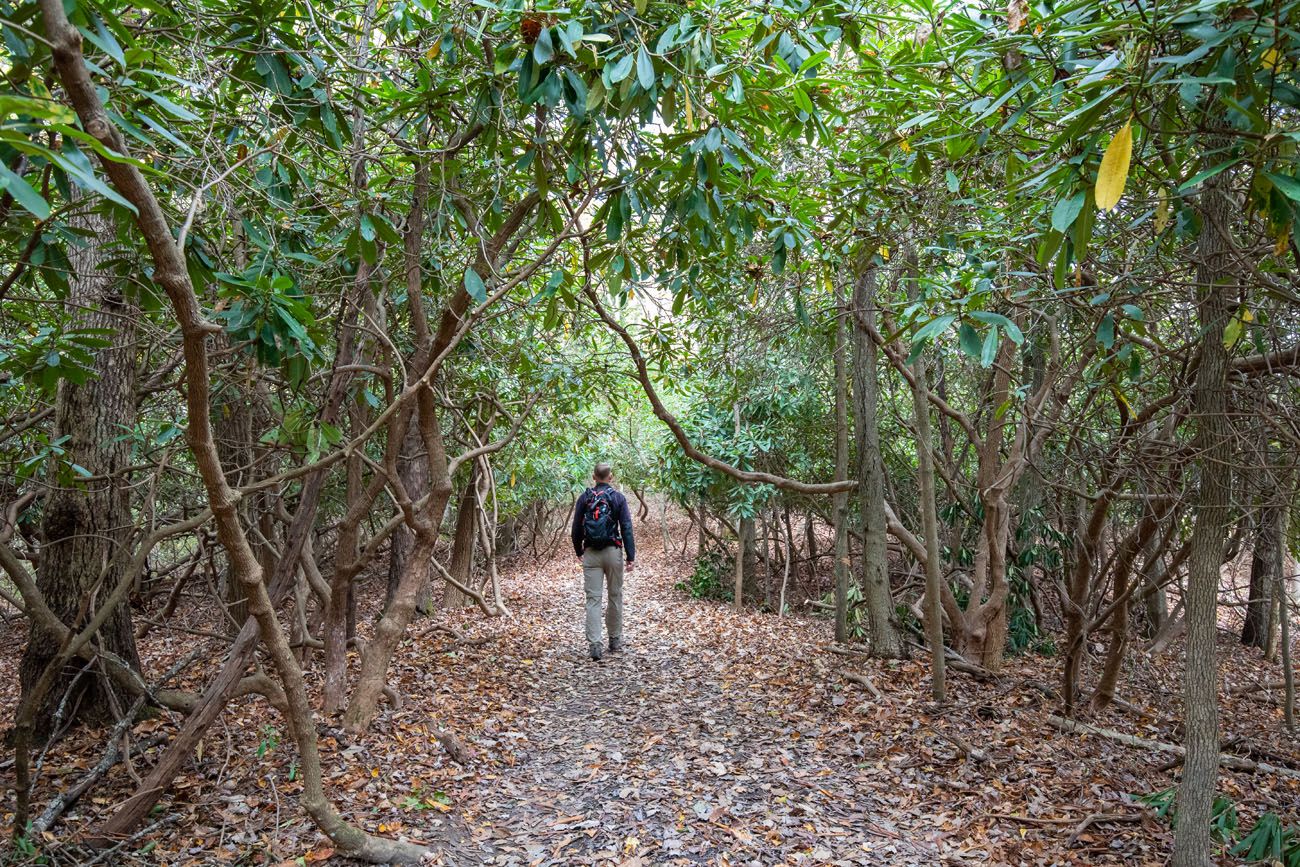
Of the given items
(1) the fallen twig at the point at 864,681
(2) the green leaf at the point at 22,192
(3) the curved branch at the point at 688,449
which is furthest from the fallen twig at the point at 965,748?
(2) the green leaf at the point at 22,192

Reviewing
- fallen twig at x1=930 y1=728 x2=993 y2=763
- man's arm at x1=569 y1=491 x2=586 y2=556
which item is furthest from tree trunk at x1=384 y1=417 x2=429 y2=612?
fallen twig at x1=930 y1=728 x2=993 y2=763

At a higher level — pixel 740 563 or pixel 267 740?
pixel 740 563

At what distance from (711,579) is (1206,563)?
9.58m

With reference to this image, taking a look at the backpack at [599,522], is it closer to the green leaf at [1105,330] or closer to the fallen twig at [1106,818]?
the fallen twig at [1106,818]

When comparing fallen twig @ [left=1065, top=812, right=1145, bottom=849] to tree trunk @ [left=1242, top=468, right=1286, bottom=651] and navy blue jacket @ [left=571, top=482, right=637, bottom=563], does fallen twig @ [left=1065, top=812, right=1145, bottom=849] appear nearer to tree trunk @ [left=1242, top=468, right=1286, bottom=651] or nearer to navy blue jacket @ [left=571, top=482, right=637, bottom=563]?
tree trunk @ [left=1242, top=468, right=1286, bottom=651]

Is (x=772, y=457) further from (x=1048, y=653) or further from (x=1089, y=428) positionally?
(x=1089, y=428)

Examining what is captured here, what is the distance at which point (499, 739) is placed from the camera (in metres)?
4.96

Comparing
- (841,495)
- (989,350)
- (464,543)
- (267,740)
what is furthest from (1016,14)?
(464,543)

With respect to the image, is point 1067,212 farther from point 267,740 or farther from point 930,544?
point 267,740

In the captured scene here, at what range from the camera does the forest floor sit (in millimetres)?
3576

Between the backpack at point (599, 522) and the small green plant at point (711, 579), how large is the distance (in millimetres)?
5207

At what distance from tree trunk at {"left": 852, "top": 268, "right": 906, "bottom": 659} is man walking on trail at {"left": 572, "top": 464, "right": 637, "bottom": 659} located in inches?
87.8

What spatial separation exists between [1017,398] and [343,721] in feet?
18.7

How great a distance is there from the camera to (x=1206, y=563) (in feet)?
9.29
